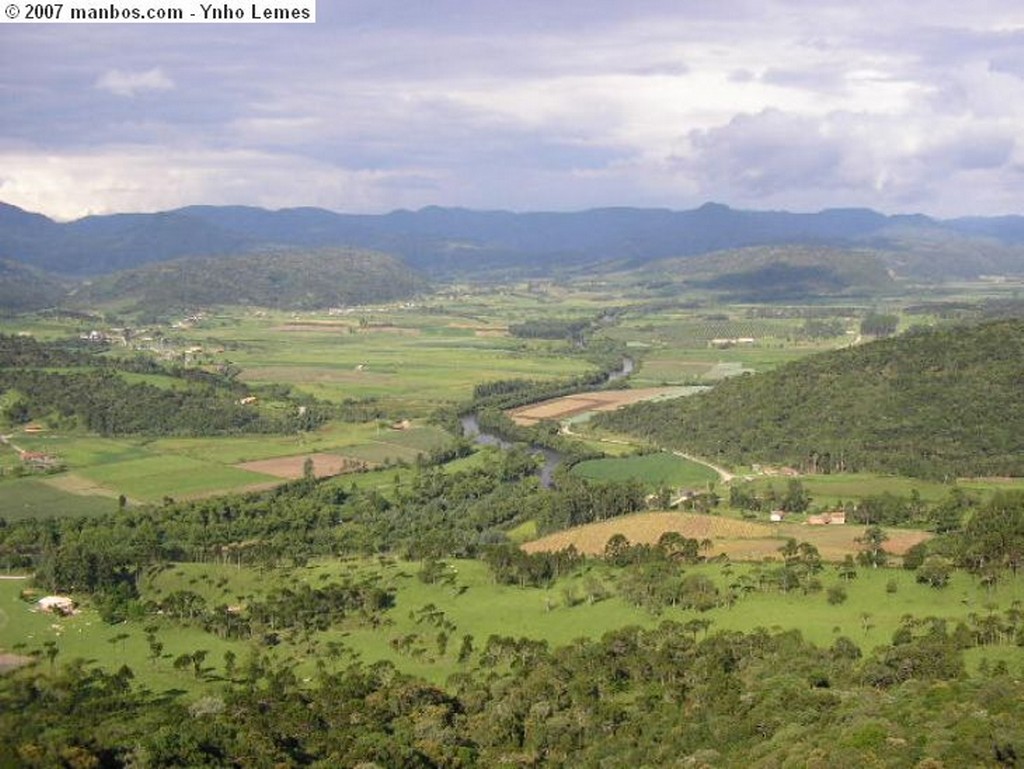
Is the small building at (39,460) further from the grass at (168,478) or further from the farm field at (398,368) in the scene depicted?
the farm field at (398,368)

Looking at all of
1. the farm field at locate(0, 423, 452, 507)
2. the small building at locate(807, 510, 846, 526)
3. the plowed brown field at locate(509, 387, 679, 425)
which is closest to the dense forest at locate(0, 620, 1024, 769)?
the small building at locate(807, 510, 846, 526)

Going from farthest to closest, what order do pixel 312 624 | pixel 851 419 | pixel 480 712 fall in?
pixel 851 419
pixel 312 624
pixel 480 712

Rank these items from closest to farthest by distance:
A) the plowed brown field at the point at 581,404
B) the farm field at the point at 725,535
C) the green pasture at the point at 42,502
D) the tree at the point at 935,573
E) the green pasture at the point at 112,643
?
the green pasture at the point at 112,643 → the tree at the point at 935,573 → the farm field at the point at 725,535 → the green pasture at the point at 42,502 → the plowed brown field at the point at 581,404

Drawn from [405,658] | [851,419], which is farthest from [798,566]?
[851,419]

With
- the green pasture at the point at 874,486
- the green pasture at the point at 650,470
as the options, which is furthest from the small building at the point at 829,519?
the green pasture at the point at 650,470

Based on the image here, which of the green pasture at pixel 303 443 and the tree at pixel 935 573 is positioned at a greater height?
the green pasture at pixel 303 443

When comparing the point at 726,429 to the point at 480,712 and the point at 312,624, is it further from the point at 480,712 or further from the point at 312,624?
the point at 480,712
